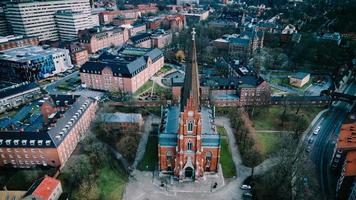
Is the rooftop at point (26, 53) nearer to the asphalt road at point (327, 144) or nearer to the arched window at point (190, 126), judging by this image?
the arched window at point (190, 126)

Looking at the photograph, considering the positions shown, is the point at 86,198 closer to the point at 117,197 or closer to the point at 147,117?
the point at 117,197

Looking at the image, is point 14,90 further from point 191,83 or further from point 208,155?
point 191,83

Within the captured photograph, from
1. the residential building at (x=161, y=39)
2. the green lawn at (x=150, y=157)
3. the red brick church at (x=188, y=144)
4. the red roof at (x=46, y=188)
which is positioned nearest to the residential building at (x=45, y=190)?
the red roof at (x=46, y=188)

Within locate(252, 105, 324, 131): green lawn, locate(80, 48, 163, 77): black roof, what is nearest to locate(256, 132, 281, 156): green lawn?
locate(252, 105, 324, 131): green lawn

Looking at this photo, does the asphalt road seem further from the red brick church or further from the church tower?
the church tower

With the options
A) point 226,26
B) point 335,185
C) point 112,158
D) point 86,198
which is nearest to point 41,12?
point 226,26

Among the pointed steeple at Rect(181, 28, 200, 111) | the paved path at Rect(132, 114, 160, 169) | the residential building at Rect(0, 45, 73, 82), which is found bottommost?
the paved path at Rect(132, 114, 160, 169)

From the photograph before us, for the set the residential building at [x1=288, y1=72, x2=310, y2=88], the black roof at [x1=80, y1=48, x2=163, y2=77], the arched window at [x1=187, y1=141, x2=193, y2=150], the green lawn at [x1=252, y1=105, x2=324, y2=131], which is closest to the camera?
the arched window at [x1=187, y1=141, x2=193, y2=150]

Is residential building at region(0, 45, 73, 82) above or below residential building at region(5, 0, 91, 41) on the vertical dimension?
below
